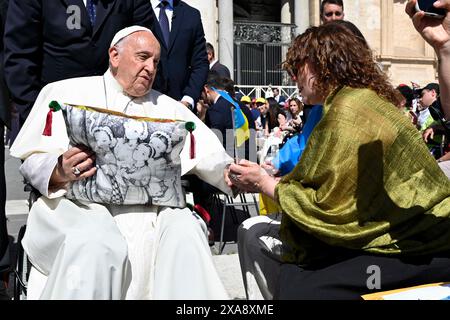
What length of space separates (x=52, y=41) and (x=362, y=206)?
2561 millimetres

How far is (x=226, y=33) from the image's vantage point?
72.3 feet

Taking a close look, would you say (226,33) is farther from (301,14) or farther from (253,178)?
(253,178)

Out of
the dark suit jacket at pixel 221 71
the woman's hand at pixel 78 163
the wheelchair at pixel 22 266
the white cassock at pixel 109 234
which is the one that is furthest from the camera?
the dark suit jacket at pixel 221 71

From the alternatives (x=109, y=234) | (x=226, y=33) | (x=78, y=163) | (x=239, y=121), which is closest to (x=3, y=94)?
(x=78, y=163)

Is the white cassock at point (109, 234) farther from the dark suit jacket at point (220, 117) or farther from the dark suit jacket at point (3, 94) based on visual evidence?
the dark suit jacket at point (220, 117)

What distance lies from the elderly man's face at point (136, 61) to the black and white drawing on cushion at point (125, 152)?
1.68 feet

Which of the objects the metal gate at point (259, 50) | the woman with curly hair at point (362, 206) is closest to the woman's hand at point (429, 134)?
the woman with curly hair at point (362, 206)

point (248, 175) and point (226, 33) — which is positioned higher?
point (226, 33)

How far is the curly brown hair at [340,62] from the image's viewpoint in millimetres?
3037

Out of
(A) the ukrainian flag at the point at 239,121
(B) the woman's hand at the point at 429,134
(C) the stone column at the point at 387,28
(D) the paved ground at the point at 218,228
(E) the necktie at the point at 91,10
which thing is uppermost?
(C) the stone column at the point at 387,28

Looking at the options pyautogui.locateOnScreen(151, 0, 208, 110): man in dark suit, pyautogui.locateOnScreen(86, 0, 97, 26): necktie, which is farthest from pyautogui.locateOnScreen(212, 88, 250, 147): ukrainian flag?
pyautogui.locateOnScreen(86, 0, 97, 26): necktie

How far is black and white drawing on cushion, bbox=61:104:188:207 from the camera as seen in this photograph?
3.10 meters

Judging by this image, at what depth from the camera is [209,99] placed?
7008 mm

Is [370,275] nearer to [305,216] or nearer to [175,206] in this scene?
[305,216]
